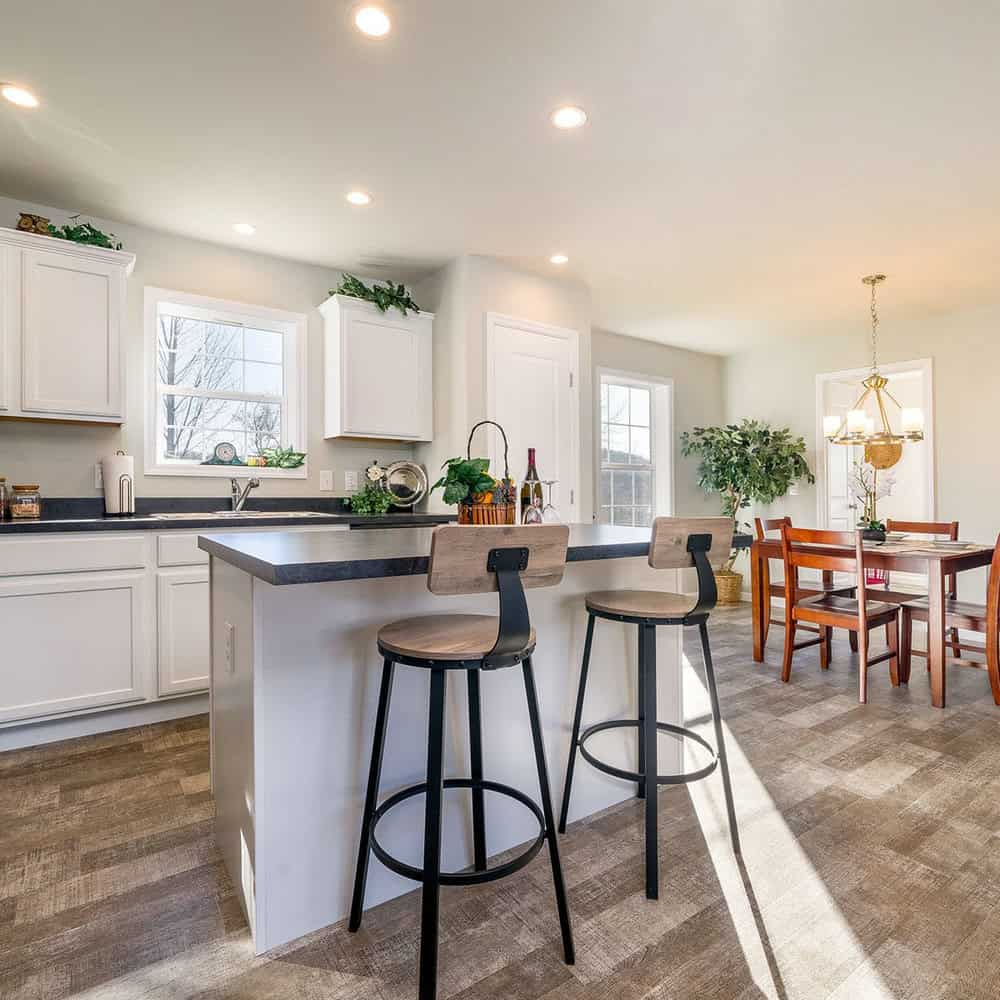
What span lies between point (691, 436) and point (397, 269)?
11.6 feet

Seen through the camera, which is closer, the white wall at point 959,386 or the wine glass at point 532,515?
the wine glass at point 532,515

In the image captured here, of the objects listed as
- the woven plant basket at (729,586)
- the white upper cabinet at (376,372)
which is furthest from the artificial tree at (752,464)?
the white upper cabinet at (376,372)

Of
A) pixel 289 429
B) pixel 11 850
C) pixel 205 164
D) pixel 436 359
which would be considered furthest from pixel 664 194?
pixel 11 850

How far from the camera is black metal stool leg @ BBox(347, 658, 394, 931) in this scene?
147 centimetres

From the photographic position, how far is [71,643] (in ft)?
8.93

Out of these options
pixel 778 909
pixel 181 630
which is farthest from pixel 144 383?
pixel 778 909

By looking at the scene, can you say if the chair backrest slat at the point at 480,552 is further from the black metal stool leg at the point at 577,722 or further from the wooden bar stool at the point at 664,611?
the black metal stool leg at the point at 577,722

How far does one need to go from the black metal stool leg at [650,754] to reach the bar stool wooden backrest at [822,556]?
2139 mm

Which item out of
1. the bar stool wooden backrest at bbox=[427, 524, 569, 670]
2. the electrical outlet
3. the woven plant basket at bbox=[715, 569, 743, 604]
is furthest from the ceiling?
the woven plant basket at bbox=[715, 569, 743, 604]

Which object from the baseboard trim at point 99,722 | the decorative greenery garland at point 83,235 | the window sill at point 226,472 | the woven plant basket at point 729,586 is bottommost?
the baseboard trim at point 99,722

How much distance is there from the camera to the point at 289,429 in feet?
13.0

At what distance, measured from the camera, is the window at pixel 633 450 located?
19.0 ft

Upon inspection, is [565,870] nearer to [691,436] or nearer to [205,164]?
[205,164]

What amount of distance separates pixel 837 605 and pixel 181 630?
11.7 ft
